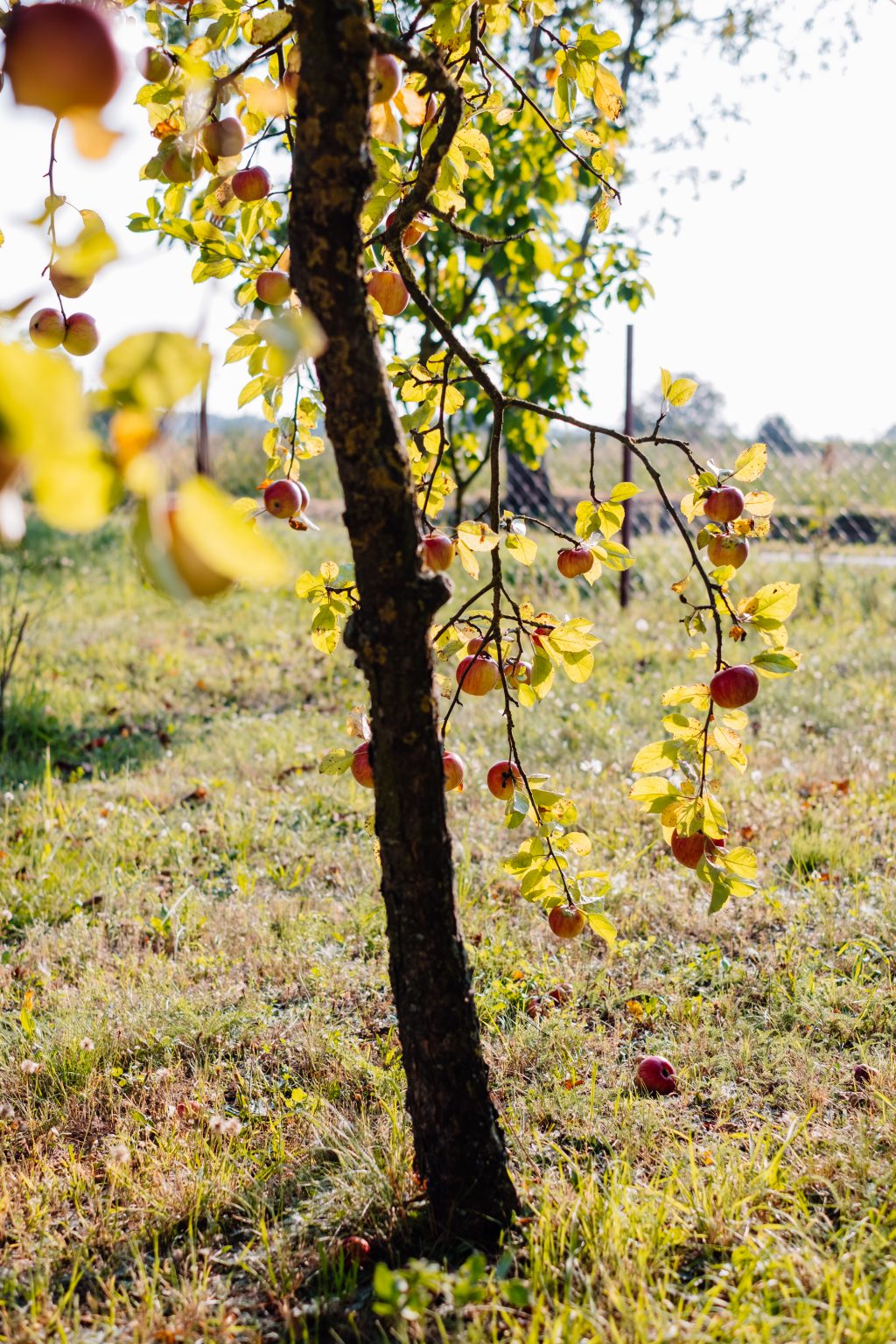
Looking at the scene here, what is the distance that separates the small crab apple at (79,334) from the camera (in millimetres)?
1424

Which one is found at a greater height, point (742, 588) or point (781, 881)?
point (742, 588)

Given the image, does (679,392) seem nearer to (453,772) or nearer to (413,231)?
(413,231)

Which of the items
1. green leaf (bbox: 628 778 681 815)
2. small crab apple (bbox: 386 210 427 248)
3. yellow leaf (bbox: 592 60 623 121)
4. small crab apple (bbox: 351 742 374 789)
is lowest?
green leaf (bbox: 628 778 681 815)

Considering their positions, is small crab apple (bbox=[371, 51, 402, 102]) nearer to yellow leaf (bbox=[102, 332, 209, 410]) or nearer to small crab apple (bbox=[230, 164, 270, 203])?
small crab apple (bbox=[230, 164, 270, 203])

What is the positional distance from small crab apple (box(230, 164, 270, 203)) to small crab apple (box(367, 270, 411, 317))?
0.20m

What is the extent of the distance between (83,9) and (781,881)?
102 inches

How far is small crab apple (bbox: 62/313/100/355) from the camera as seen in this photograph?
142 cm

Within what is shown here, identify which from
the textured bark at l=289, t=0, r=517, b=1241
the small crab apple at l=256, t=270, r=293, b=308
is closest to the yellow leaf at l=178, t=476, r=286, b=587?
the textured bark at l=289, t=0, r=517, b=1241

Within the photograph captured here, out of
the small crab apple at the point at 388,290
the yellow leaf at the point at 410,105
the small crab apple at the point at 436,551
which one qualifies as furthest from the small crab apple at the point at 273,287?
the small crab apple at the point at 436,551

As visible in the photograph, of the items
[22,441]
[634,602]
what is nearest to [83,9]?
[22,441]

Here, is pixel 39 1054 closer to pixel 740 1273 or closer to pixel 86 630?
pixel 740 1273

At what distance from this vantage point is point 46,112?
2.69 feet

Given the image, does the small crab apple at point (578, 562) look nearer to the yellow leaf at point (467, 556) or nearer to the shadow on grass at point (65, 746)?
the yellow leaf at point (467, 556)

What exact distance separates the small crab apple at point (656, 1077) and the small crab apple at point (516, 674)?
819mm
